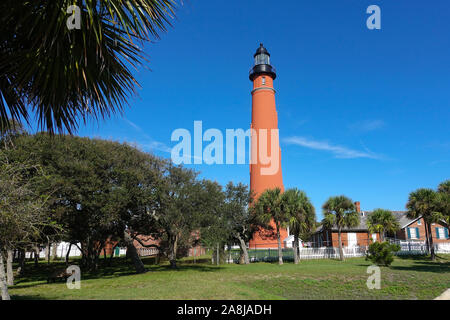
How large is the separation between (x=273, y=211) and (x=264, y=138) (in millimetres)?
14380

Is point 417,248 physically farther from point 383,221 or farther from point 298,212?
point 298,212

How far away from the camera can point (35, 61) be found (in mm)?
3516

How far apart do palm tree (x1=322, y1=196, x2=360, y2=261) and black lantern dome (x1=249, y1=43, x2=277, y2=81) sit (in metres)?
20.3

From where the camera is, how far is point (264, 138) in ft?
131

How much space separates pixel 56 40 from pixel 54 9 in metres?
0.31

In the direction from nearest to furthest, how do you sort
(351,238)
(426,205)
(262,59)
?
(426,205) → (351,238) → (262,59)

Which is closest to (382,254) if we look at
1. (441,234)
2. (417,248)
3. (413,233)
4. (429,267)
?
(429,267)

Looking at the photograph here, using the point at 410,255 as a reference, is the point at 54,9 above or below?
above

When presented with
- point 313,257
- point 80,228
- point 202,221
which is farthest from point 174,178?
point 313,257

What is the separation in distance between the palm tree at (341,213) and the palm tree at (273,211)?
5.07 metres

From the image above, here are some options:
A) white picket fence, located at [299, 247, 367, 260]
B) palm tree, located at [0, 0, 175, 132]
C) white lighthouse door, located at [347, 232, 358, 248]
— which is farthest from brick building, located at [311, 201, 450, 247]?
palm tree, located at [0, 0, 175, 132]

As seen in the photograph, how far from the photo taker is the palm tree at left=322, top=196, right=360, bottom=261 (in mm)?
29016

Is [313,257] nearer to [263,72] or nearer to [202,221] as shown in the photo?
[202,221]

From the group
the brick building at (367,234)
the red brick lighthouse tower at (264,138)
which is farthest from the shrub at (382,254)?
the red brick lighthouse tower at (264,138)
